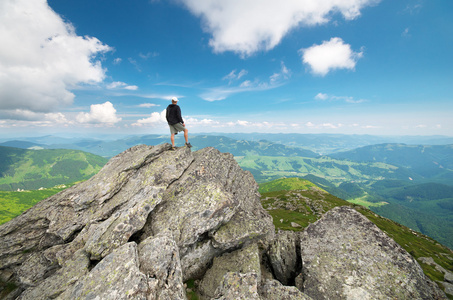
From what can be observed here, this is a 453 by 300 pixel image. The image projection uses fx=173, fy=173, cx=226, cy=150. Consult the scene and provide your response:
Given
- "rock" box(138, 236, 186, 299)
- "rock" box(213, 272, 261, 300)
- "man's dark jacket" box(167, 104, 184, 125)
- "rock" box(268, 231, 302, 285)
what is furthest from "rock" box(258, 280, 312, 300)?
"man's dark jacket" box(167, 104, 184, 125)

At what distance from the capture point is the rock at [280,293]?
14.0 metres

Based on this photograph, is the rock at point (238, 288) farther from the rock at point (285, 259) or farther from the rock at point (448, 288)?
the rock at point (448, 288)

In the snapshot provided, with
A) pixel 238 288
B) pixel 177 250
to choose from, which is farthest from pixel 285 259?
pixel 177 250

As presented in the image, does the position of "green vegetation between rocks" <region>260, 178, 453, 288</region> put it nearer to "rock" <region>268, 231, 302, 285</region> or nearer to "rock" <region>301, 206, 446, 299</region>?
"rock" <region>268, 231, 302, 285</region>

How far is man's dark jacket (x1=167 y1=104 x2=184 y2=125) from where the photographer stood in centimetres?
2473

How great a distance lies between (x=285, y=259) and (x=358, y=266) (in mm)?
7093

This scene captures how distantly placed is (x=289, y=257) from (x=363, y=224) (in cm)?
971

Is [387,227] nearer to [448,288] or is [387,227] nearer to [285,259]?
[448,288]

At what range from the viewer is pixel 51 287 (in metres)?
14.1

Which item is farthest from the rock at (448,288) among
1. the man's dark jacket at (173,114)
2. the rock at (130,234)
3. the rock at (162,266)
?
the man's dark jacket at (173,114)

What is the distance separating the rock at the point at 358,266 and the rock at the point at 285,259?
Result: 152 cm

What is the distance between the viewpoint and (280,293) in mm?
14320

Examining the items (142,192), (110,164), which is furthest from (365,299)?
(110,164)

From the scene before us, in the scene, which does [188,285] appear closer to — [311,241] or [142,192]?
[142,192]
